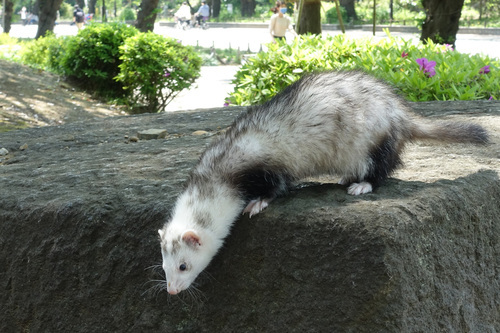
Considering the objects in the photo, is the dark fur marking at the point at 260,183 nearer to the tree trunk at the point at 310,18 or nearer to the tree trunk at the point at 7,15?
the tree trunk at the point at 310,18

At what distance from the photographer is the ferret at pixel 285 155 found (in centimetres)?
303

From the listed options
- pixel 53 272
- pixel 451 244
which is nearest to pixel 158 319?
pixel 53 272

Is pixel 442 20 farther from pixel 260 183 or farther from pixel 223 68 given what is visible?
pixel 223 68

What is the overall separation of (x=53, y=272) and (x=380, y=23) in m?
34.9

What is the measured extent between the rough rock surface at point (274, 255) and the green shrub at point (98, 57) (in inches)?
359

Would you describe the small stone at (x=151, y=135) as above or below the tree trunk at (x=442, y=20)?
below

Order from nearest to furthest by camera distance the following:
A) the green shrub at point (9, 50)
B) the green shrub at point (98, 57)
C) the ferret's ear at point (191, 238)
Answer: the ferret's ear at point (191, 238) → the green shrub at point (98, 57) → the green shrub at point (9, 50)

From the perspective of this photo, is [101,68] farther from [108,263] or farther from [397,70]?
[108,263]

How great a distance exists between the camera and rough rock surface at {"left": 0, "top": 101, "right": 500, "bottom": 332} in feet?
9.07

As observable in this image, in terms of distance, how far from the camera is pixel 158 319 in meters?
3.23

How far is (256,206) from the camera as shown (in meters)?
3.11


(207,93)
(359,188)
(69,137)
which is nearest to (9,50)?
(207,93)

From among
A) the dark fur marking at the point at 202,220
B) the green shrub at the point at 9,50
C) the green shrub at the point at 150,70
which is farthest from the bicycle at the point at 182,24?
the dark fur marking at the point at 202,220

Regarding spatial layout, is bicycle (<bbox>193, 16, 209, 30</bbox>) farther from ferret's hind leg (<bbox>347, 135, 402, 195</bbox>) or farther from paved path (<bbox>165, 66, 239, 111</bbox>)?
ferret's hind leg (<bbox>347, 135, 402, 195</bbox>)
